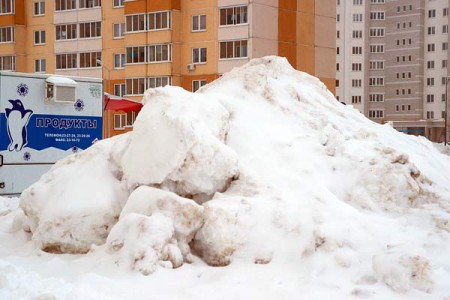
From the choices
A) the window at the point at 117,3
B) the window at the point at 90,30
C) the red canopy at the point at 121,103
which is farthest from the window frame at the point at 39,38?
the red canopy at the point at 121,103

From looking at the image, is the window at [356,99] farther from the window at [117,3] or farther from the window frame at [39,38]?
the window frame at [39,38]

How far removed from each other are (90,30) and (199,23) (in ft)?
34.0

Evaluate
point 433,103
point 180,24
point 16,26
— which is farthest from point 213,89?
point 433,103

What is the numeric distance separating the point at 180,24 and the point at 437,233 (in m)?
38.3

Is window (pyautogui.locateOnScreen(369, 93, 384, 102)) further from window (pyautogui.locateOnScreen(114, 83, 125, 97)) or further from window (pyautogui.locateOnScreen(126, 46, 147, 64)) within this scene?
window (pyautogui.locateOnScreen(126, 46, 147, 64))

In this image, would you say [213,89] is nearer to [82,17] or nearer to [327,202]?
[327,202]

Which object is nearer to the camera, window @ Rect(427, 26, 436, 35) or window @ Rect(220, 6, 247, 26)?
window @ Rect(220, 6, 247, 26)

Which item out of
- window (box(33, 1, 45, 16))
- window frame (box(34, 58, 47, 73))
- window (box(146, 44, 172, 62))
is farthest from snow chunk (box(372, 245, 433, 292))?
window (box(33, 1, 45, 16))

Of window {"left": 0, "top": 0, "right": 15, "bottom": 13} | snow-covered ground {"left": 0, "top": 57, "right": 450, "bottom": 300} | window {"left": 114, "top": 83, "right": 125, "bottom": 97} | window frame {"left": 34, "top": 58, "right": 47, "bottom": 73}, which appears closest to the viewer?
snow-covered ground {"left": 0, "top": 57, "right": 450, "bottom": 300}

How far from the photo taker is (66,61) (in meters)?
49.9

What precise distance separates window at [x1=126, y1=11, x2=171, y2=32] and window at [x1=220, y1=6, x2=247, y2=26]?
12.7ft

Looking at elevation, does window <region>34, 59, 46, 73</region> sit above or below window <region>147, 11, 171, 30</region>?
below

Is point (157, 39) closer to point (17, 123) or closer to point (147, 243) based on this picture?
point (17, 123)

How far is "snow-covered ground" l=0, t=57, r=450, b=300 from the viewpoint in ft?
19.8
